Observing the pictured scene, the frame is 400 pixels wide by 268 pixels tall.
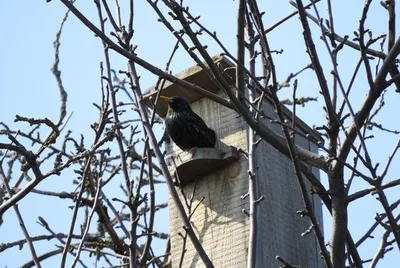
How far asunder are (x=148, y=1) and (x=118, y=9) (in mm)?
797

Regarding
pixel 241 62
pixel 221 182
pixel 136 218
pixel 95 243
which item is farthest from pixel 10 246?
pixel 241 62

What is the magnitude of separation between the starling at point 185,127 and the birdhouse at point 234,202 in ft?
0.16

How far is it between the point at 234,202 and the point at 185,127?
2.08 ft

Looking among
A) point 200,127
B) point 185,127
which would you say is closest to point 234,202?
point 200,127

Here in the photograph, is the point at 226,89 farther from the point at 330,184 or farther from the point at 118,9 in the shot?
the point at 118,9

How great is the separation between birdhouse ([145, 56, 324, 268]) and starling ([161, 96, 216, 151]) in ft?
0.16

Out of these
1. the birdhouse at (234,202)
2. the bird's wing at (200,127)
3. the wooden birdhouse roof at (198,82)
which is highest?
the wooden birdhouse roof at (198,82)

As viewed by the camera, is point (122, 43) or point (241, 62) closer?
point (241, 62)

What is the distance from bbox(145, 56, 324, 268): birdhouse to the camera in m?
3.21

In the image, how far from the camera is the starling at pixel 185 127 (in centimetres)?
377

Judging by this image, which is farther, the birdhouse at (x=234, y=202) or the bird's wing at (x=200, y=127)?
the bird's wing at (x=200, y=127)

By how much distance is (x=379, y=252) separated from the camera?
2381 mm

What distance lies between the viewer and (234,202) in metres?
3.34

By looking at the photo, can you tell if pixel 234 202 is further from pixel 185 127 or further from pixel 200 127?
pixel 185 127
